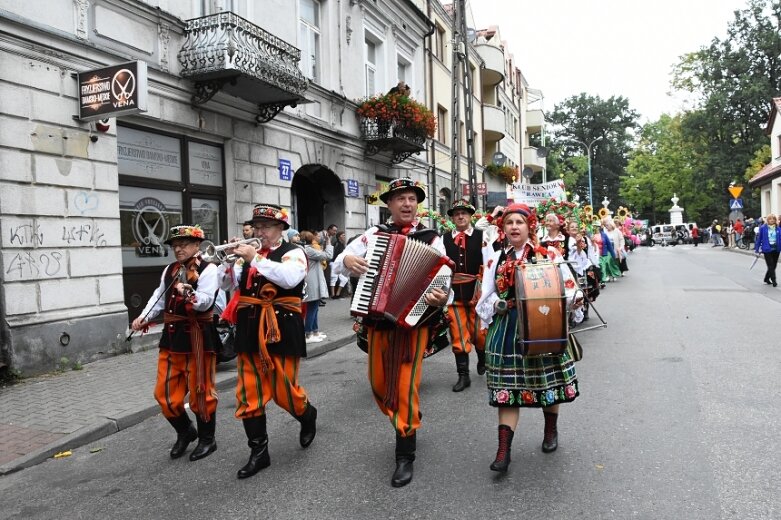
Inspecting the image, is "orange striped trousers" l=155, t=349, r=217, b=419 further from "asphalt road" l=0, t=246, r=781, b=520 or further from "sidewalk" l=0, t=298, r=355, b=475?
"sidewalk" l=0, t=298, r=355, b=475

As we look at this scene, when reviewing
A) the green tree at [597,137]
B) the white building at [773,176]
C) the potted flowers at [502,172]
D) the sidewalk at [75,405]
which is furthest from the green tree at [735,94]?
the sidewalk at [75,405]

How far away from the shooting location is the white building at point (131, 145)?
7.51 metres

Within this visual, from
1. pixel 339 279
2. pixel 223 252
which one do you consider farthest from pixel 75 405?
pixel 339 279

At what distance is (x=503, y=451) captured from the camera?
3941 millimetres

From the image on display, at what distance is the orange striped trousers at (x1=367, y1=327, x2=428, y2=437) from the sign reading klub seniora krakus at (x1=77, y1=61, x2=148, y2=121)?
211 inches

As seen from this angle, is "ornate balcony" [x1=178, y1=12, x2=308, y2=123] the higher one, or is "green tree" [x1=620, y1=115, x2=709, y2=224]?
"green tree" [x1=620, y1=115, x2=709, y2=224]

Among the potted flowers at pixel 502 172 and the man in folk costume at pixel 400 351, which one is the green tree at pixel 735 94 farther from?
the man in folk costume at pixel 400 351

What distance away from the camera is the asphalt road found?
3549mm

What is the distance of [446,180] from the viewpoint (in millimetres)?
24672

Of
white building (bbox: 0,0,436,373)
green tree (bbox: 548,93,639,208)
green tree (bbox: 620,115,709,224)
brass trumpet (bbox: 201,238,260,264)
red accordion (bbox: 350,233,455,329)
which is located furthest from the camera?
green tree (bbox: 548,93,639,208)

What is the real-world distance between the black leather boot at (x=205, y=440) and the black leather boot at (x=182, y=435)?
10cm

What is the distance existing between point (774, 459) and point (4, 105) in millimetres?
8339

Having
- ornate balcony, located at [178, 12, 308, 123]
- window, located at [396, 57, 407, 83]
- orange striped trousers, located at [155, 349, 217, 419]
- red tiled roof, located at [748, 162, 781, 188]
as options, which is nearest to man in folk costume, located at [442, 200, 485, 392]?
orange striped trousers, located at [155, 349, 217, 419]

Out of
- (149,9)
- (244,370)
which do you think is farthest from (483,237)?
(149,9)
